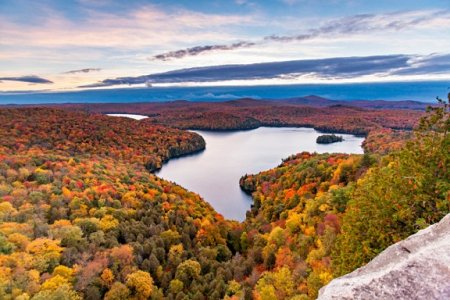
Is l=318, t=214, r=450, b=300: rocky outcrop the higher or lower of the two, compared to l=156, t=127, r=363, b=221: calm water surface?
higher

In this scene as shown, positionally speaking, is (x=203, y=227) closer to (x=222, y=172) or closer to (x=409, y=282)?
(x=222, y=172)

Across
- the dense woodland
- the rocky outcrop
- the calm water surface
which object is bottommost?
the calm water surface

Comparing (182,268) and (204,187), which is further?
(204,187)

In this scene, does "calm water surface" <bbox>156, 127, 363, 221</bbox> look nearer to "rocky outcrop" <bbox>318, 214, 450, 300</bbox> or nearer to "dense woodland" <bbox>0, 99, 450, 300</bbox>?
"dense woodland" <bbox>0, 99, 450, 300</bbox>

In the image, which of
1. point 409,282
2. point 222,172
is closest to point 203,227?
point 222,172

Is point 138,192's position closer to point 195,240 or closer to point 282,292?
point 195,240

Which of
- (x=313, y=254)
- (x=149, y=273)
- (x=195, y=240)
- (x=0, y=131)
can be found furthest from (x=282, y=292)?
(x=0, y=131)

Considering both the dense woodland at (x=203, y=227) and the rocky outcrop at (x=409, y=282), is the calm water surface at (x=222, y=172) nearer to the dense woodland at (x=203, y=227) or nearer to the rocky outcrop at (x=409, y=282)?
the dense woodland at (x=203, y=227)

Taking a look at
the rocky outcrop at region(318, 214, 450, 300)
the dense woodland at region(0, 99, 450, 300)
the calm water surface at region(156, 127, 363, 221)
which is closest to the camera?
the rocky outcrop at region(318, 214, 450, 300)

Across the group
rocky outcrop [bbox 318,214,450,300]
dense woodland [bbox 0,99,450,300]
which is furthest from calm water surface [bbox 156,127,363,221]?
rocky outcrop [bbox 318,214,450,300]
